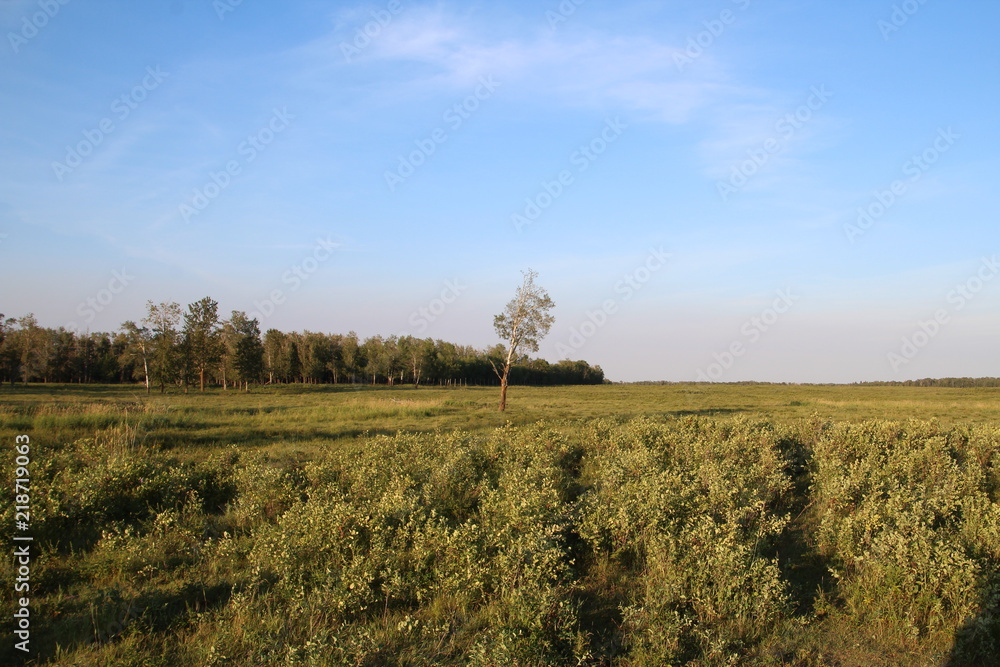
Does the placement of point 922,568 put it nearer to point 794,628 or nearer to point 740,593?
point 794,628

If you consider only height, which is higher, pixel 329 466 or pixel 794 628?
pixel 329 466

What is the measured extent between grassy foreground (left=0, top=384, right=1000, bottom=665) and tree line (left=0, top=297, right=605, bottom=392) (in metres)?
17.2

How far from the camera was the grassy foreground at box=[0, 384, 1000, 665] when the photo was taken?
188 inches

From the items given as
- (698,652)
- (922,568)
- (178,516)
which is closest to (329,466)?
(178,516)

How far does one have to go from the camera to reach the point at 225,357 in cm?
5559

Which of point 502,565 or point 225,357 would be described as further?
point 225,357

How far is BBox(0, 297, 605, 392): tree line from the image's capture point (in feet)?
170

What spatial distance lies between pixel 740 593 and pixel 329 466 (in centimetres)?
694

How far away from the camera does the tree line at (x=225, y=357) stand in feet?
170

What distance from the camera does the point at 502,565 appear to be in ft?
18.5

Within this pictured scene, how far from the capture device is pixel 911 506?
716cm

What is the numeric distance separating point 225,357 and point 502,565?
57.0m

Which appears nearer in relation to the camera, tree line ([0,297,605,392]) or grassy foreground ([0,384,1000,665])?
grassy foreground ([0,384,1000,665])

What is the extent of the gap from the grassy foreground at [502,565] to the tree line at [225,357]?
17215 mm
